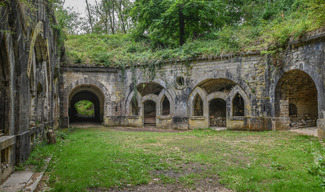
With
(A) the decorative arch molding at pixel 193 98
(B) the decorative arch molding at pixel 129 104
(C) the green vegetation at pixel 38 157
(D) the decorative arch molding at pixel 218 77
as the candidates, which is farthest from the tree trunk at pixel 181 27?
(C) the green vegetation at pixel 38 157

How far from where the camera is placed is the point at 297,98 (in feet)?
40.7

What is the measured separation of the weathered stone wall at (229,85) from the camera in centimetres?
1001

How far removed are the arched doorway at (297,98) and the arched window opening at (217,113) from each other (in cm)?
395

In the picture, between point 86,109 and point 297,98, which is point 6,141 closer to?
point 297,98

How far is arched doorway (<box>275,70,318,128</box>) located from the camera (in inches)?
435

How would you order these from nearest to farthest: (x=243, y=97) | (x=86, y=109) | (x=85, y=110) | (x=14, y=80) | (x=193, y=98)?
(x=14, y=80), (x=243, y=97), (x=193, y=98), (x=85, y=110), (x=86, y=109)

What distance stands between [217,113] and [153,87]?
4.89m

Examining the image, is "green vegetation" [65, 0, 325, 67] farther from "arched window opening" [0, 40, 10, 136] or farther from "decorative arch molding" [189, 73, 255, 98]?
"arched window opening" [0, 40, 10, 136]

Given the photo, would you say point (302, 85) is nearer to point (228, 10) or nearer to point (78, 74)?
point (228, 10)

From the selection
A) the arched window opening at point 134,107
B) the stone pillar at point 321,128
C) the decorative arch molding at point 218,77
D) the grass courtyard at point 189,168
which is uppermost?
the decorative arch molding at point 218,77

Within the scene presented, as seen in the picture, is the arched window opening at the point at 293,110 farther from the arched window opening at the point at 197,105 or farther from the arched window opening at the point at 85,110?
the arched window opening at the point at 85,110

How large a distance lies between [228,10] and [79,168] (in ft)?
63.6

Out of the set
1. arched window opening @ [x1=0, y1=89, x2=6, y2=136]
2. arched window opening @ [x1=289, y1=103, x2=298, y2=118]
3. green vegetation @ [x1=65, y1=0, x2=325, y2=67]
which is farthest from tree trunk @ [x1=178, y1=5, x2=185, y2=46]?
arched window opening @ [x1=0, y1=89, x2=6, y2=136]

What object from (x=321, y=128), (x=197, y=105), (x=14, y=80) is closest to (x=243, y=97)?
(x=197, y=105)
